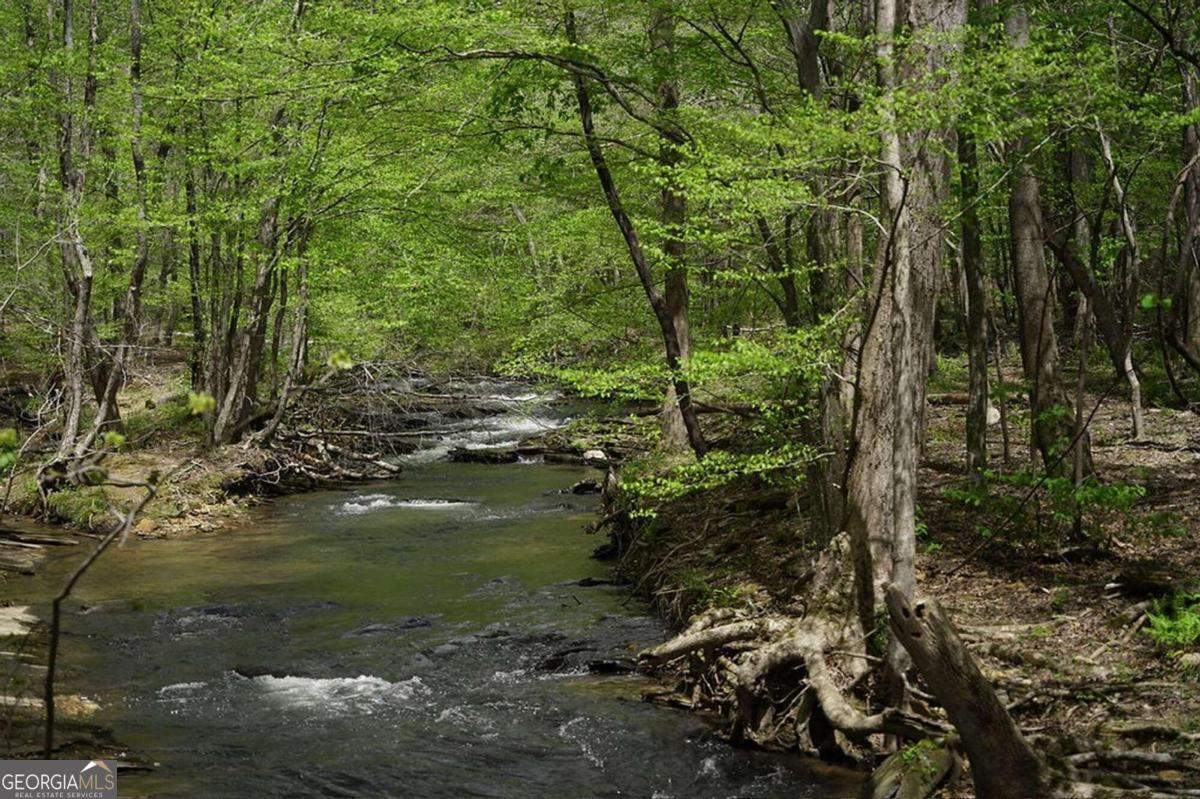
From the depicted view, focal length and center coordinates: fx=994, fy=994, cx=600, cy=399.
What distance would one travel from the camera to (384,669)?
10.0 metres

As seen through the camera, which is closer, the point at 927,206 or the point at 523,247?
the point at 927,206

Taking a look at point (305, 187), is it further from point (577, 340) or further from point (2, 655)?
point (2, 655)

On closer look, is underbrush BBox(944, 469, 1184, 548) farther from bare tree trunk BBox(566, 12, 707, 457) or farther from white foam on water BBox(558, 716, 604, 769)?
white foam on water BBox(558, 716, 604, 769)

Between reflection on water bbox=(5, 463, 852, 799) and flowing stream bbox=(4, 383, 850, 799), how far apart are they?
3 cm

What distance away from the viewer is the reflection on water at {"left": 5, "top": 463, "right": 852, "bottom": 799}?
7285 millimetres

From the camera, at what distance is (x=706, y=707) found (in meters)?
8.47

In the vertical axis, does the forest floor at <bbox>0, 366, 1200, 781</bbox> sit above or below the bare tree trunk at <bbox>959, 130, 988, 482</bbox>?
below

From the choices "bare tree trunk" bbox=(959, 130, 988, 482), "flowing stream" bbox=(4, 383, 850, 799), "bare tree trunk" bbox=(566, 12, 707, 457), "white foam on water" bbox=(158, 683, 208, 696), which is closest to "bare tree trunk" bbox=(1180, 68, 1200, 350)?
"bare tree trunk" bbox=(959, 130, 988, 482)

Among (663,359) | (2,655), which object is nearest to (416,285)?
(663,359)

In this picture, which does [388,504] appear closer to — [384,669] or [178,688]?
[384,669]

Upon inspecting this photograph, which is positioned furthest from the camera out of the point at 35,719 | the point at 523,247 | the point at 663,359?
the point at 523,247

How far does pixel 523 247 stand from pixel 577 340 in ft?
22.1

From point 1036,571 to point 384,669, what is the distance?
20.9ft

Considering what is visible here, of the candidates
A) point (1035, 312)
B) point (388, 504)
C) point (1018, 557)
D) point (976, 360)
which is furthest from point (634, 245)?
point (388, 504)
